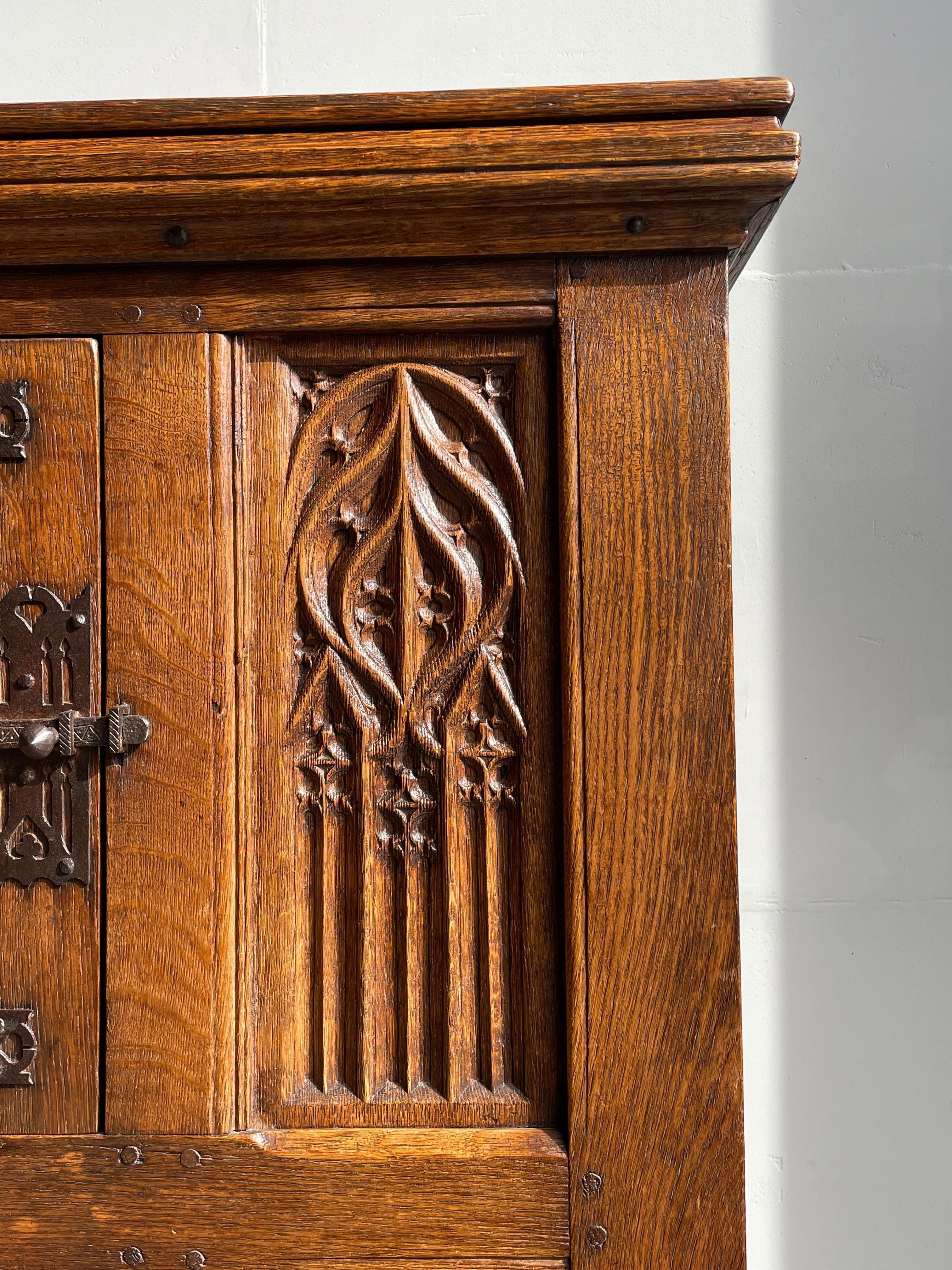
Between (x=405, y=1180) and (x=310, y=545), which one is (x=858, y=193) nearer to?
(x=310, y=545)

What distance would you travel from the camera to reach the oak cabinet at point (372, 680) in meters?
0.58

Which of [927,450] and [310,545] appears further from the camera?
[927,450]

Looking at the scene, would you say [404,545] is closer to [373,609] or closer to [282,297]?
[373,609]

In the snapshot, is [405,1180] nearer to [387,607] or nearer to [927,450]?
Result: [387,607]

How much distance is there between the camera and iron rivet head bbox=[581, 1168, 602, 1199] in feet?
1.92

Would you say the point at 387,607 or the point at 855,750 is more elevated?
the point at 387,607

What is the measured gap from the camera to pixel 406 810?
618 mm

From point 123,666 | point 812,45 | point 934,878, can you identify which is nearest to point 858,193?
point 812,45

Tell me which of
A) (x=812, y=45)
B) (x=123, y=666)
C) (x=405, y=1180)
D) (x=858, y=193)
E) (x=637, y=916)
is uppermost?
(x=812, y=45)

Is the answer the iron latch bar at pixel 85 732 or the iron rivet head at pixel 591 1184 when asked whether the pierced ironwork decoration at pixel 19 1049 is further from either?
the iron rivet head at pixel 591 1184

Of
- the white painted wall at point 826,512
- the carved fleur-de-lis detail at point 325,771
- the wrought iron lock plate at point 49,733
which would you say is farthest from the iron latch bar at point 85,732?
the white painted wall at point 826,512

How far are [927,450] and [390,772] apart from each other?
0.65 m

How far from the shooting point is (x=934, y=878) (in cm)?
93

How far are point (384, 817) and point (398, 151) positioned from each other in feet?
1.34
